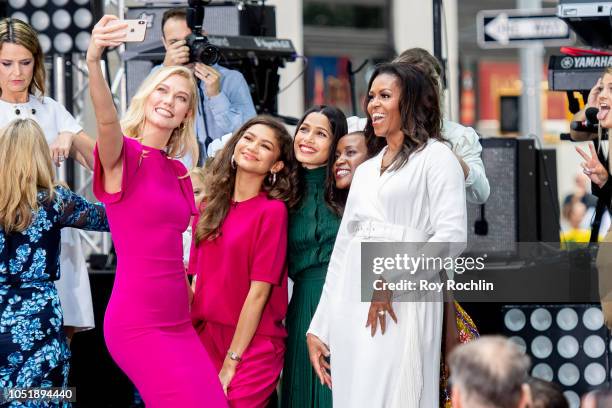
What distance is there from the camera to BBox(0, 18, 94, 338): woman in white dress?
17.4 feet

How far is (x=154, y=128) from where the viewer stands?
14.3ft

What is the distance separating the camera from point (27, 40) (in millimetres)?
5352

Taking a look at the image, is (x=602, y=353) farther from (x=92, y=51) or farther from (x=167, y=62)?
(x=92, y=51)

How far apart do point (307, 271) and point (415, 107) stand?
925 mm

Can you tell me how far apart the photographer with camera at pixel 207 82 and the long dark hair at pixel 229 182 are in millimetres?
946

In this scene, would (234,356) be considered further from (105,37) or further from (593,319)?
(593,319)

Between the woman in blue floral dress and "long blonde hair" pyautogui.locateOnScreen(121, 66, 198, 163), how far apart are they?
566mm

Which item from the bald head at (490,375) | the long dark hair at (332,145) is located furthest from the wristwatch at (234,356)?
the bald head at (490,375)

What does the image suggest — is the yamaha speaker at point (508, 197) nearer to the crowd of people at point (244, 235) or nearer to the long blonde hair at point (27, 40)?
the crowd of people at point (244, 235)

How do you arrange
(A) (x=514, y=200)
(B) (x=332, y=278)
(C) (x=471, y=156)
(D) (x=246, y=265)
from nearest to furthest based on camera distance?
(B) (x=332, y=278)
(D) (x=246, y=265)
(C) (x=471, y=156)
(A) (x=514, y=200)

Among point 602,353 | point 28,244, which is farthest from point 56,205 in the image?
point 602,353

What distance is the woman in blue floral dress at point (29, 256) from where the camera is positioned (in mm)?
4672

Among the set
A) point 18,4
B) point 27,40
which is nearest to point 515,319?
point 27,40

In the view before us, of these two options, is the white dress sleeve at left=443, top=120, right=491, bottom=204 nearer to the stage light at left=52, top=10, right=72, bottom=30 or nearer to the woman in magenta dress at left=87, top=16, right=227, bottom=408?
the woman in magenta dress at left=87, top=16, right=227, bottom=408
